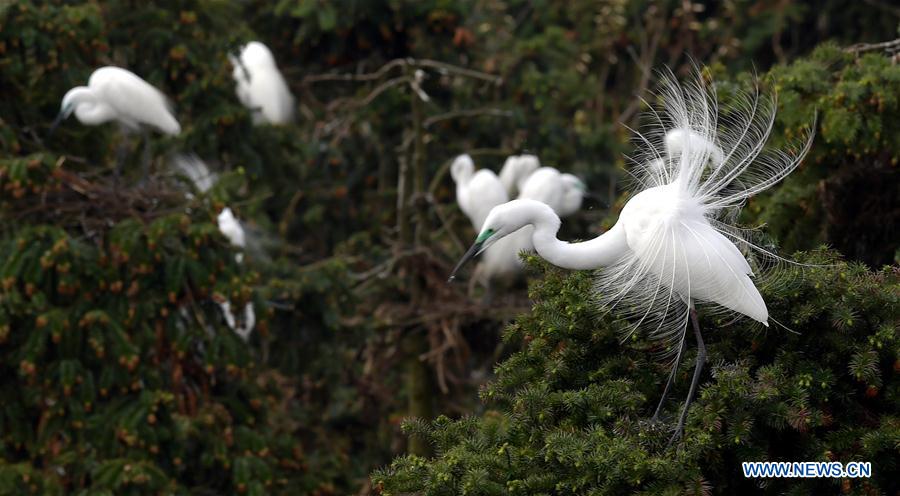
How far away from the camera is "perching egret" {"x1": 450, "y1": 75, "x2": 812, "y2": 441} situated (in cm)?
341

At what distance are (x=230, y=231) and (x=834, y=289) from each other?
370 centimetres

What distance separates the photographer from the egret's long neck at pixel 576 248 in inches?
140

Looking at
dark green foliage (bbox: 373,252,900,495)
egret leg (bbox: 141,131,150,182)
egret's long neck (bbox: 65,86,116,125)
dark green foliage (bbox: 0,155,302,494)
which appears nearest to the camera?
dark green foliage (bbox: 373,252,900,495)

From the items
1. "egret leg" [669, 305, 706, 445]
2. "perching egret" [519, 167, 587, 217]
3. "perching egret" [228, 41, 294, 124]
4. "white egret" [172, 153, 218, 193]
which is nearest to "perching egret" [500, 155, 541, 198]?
"perching egret" [519, 167, 587, 217]

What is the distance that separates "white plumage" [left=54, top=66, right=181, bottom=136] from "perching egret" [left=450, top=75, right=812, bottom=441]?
271 centimetres

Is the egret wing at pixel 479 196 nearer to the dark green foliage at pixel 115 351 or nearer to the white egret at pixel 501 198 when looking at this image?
the white egret at pixel 501 198

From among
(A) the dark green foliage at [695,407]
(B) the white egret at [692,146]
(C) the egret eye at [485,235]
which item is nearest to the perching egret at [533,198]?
(B) the white egret at [692,146]

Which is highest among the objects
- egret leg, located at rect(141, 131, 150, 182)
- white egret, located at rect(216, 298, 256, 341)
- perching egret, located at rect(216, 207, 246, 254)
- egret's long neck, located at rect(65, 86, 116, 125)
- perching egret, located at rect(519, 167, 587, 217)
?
egret's long neck, located at rect(65, 86, 116, 125)

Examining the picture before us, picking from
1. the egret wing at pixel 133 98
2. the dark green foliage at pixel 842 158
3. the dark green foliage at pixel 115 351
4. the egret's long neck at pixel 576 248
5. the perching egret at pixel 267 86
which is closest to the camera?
the egret's long neck at pixel 576 248

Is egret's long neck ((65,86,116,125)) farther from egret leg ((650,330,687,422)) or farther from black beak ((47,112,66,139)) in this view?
egret leg ((650,330,687,422))

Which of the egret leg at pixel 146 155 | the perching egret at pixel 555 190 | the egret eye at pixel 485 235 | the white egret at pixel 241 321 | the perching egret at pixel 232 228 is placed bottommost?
the white egret at pixel 241 321

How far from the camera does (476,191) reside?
24.0 feet

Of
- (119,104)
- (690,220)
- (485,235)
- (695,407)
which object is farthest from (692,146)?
(119,104)

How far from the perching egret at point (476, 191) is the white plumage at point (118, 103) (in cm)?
201
